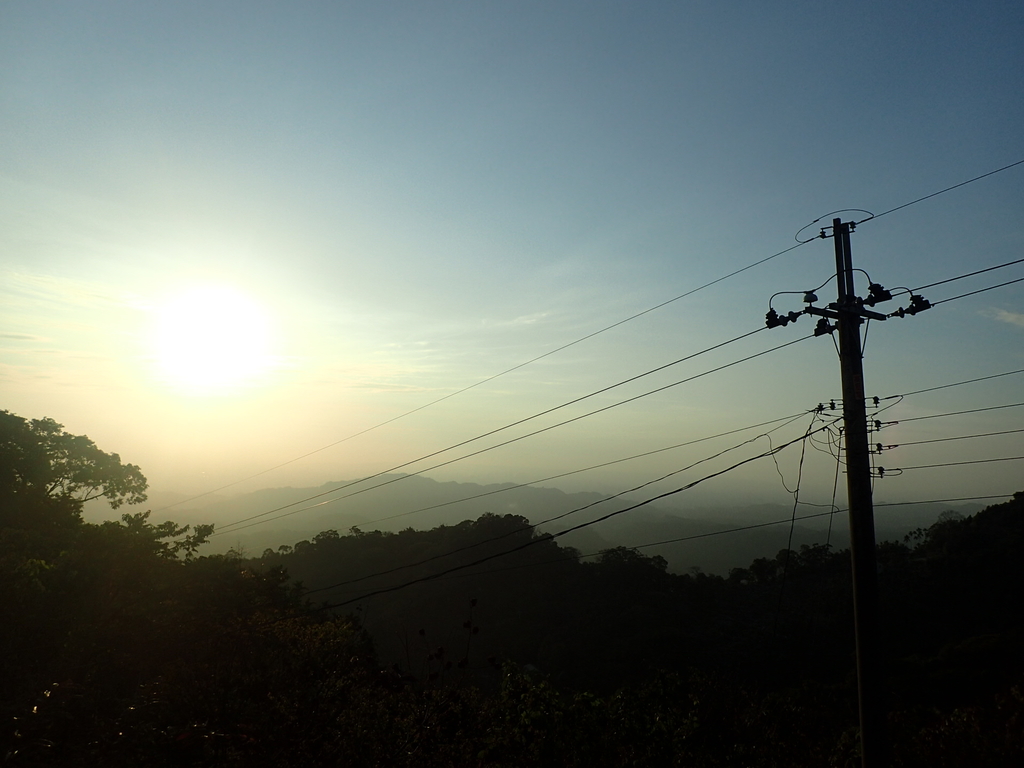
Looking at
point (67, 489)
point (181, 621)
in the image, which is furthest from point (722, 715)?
point (67, 489)

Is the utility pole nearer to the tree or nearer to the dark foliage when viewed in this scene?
the dark foliage

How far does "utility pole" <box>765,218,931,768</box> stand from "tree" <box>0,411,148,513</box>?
4535 centimetres

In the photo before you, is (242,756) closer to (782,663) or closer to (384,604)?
(782,663)

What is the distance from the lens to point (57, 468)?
43.4m

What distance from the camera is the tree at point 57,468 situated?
3934 cm

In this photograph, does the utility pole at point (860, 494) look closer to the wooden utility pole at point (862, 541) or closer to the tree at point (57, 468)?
the wooden utility pole at point (862, 541)

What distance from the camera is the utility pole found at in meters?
9.30

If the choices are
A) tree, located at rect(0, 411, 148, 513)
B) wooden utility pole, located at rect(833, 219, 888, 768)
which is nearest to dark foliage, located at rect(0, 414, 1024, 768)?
tree, located at rect(0, 411, 148, 513)

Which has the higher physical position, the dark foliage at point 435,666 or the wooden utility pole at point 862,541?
the wooden utility pole at point 862,541

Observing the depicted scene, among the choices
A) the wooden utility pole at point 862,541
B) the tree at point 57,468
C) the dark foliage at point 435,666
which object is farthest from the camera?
the tree at point 57,468

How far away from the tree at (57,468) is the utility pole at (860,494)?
149 feet

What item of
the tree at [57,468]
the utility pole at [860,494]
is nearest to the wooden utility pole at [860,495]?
the utility pole at [860,494]

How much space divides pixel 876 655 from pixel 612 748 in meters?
6.96

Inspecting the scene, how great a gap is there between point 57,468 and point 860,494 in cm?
5179
